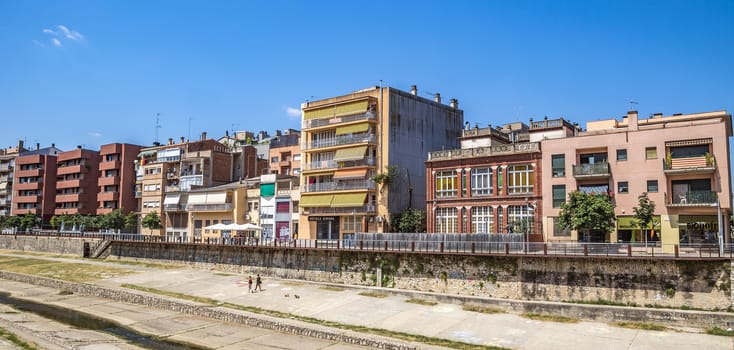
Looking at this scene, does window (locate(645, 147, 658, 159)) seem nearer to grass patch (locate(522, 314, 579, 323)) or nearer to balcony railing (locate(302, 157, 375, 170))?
grass patch (locate(522, 314, 579, 323))

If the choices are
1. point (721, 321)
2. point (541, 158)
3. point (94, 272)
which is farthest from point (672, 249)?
point (94, 272)

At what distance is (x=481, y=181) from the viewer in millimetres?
53000

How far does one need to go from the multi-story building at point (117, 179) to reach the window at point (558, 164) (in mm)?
73959

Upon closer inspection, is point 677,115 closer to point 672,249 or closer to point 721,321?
point 672,249

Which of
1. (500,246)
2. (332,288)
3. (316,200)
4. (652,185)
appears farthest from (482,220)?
(316,200)

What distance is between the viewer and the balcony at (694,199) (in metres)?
41.1

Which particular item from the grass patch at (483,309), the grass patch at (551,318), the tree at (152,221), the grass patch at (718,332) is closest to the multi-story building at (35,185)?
the tree at (152,221)

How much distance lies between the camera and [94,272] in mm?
59156

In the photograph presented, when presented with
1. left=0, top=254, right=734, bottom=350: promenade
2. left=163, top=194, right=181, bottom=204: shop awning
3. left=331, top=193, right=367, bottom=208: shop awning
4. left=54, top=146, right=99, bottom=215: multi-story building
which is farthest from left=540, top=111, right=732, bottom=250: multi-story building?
left=54, top=146, right=99, bottom=215: multi-story building

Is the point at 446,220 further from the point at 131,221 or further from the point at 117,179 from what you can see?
the point at 117,179

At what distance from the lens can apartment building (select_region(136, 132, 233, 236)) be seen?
83375 mm

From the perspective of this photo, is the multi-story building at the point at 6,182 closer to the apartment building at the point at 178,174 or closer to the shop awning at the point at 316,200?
the apartment building at the point at 178,174

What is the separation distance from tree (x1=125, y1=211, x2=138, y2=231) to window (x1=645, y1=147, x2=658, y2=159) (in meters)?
73.3

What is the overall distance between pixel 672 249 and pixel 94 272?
53091 mm
